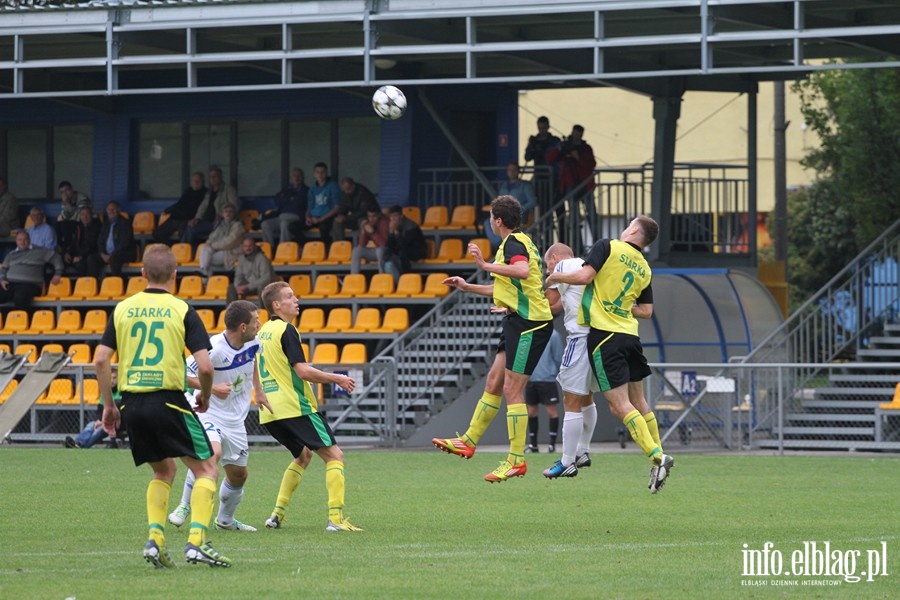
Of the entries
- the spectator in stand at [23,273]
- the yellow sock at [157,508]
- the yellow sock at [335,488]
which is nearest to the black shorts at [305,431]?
the yellow sock at [335,488]

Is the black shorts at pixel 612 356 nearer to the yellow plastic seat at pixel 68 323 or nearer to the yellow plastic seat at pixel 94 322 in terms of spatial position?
the yellow plastic seat at pixel 94 322

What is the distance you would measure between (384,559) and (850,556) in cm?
291

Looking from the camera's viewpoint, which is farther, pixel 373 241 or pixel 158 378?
pixel 373 241

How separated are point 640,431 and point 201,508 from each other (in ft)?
12.7

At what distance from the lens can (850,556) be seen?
9.83 metres

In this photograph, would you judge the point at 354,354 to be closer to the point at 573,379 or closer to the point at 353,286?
the point at 353,286

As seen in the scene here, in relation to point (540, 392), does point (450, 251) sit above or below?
above

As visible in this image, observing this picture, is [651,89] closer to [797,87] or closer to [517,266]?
[797,87]

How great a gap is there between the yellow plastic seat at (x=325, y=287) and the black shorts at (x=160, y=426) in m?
16.4

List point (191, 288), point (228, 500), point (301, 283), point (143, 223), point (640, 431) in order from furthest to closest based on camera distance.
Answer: point (143, 223) → point (191, 288) → point (301, 283) → point (640, 431) → point (228, 500)

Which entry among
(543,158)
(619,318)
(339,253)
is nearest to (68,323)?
(339,253)

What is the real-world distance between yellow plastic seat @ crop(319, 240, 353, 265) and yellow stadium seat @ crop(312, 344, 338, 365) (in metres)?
2.36

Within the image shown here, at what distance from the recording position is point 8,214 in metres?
28.8

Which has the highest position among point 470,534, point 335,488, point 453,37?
point 453,37
